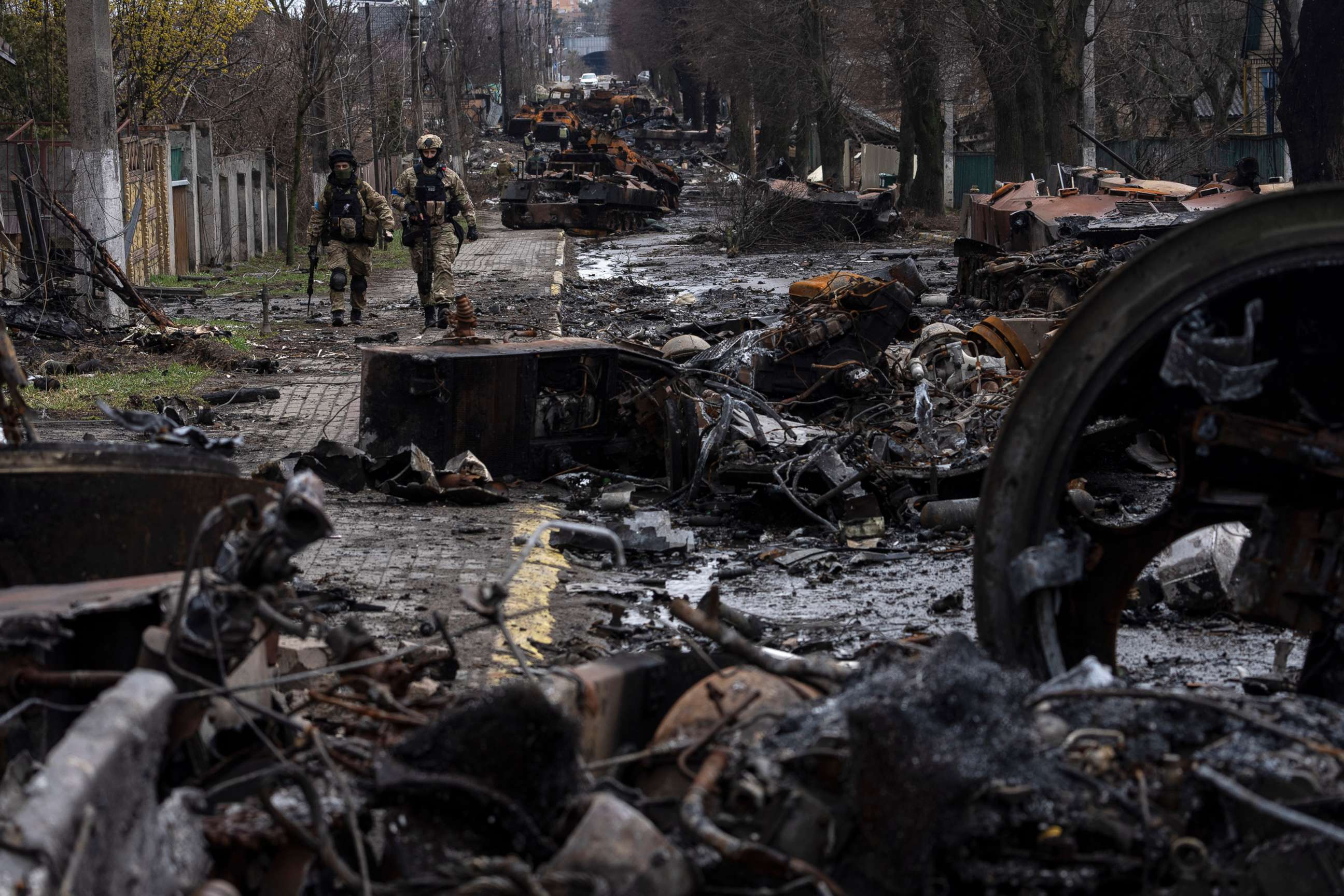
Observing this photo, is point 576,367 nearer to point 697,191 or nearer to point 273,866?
point 273,866

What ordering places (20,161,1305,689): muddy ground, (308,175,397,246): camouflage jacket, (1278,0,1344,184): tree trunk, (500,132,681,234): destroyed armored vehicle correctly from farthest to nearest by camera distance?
(500,132,681,234): destroyed armored vehicle
(308,175,397,246): camouflage jacket
(1278,0,1344,184): tree trunk
(20,161,1305,689): muddy ground

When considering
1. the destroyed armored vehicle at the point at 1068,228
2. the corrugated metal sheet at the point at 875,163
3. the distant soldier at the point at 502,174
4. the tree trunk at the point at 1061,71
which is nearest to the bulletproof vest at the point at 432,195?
the destroyed armored vehicle at the point at 1068,228

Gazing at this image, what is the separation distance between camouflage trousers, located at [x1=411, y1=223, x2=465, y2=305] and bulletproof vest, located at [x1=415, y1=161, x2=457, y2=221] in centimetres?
17

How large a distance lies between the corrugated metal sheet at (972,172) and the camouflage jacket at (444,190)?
30.7 meters

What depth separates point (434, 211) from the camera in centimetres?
1703

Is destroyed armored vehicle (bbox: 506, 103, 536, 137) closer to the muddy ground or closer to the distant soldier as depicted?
the distant soldier

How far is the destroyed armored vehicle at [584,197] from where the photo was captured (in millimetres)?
34844

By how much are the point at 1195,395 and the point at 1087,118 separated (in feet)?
91.1

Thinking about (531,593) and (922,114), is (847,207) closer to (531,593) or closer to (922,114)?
(922,114)

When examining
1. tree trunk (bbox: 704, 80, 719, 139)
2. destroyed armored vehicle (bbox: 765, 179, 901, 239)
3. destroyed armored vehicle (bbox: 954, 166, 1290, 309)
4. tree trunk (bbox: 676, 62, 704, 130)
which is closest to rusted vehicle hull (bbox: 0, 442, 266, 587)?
destroyed armored vehicle (bbox: 954, 166, 1290, 309)

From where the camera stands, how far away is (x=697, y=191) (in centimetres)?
5169

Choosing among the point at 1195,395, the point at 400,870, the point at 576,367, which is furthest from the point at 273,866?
the point at 576,367

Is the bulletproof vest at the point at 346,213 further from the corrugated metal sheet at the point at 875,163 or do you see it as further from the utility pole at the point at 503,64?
the utility pole at the point at 503,64

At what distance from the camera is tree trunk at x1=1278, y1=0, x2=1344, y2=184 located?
523 inches
